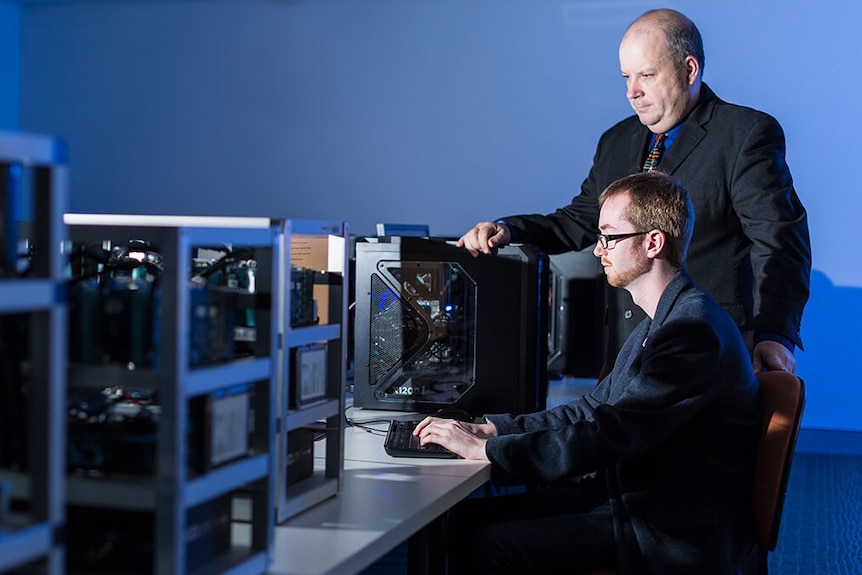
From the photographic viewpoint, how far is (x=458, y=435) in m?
1.83

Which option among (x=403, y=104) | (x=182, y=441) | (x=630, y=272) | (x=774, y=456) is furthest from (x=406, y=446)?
(x=403, y=104)

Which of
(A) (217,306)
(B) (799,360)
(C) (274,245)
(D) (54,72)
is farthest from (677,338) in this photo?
(D) (54,72)

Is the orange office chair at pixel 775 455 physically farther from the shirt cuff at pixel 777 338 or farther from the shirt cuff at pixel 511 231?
the shirt cuff at pixel 511 231

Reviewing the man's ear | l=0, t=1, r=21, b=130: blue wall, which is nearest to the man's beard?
the man's ear

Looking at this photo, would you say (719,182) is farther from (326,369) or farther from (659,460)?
(326,369)

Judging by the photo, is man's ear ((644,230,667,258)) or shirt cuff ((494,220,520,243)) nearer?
man's ear ((644,230,667,258))

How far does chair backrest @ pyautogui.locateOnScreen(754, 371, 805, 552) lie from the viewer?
65.9 inches

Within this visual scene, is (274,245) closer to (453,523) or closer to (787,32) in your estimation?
(453,523)

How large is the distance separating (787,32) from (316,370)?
443 centimetres

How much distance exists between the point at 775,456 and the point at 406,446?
68 cm

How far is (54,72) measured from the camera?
6.52 metres

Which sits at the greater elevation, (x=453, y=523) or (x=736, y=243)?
(x=736, y=243)

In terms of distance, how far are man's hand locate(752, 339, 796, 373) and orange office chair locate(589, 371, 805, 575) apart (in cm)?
29

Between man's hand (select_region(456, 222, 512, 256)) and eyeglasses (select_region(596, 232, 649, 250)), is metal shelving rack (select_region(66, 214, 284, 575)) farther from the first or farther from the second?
man's hand (select_region(456, 222, 512, 256))
